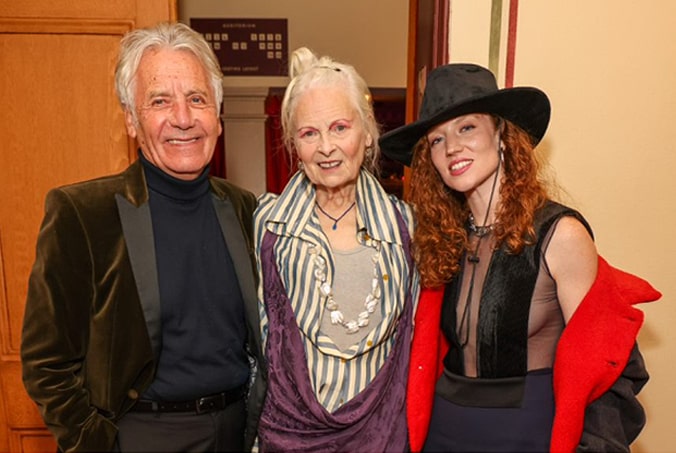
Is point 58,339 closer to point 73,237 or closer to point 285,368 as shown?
point 73,237

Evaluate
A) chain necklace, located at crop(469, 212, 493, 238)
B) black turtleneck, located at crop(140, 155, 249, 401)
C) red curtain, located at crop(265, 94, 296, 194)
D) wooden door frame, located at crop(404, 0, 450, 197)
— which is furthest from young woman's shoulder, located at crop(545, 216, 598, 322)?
red curtain, located at crop(265, 94, 296, 194)

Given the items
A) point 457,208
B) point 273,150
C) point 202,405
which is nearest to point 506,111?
point 457,208

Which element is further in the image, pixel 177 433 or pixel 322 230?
pixel 322 230

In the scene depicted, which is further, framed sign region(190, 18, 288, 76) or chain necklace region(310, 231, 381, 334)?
framed sign region(190, 18, 288, 76)

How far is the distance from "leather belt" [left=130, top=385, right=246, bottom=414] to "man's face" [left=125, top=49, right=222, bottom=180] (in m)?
0.63

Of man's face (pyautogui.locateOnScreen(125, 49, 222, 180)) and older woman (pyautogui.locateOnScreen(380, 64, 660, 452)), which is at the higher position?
man's face (pyautogui.locateOnScreen(125, 49, 222, 180))

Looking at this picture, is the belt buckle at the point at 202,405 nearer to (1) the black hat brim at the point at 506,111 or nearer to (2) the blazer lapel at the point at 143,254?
(2) the blazer lapel at the point at 143,254

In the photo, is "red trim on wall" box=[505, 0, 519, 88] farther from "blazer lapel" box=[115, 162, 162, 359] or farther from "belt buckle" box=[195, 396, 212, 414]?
"belt buckle" box=[195, 396, 212, 414]

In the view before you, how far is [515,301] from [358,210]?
0.53 metres

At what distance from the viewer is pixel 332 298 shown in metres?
1.45

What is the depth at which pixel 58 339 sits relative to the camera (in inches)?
49.0

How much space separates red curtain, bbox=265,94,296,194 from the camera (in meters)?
4.74

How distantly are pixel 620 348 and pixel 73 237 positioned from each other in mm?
1418

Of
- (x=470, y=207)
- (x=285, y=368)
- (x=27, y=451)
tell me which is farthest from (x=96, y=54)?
(x=27, y=451)
